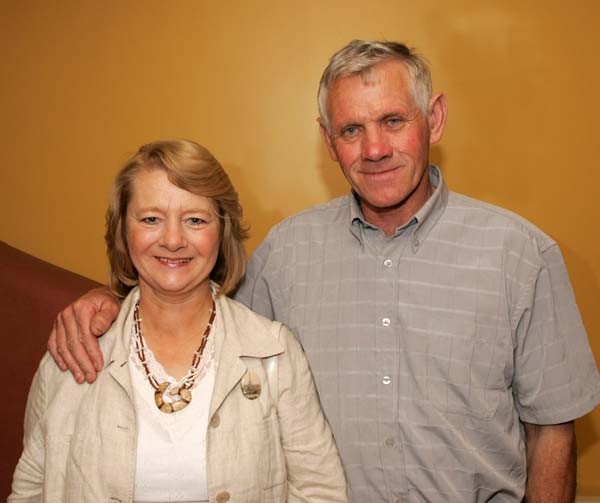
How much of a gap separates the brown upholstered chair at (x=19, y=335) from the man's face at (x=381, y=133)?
1129 mm

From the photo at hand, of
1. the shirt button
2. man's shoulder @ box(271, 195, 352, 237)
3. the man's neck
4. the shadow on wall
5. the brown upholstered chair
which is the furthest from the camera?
the shadow on wall

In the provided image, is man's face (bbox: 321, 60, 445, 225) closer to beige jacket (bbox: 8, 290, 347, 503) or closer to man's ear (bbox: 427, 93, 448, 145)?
man's ear (bbox: 427, 93, 448, 145)

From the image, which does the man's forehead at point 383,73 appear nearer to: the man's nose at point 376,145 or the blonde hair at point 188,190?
the man's nose at point 376,145

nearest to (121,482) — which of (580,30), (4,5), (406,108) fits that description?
(406,108)

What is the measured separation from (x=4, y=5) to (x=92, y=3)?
0.35 metres

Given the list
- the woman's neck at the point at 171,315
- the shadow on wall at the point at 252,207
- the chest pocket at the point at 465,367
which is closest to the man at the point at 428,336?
the chest pocket at the point at 465,367

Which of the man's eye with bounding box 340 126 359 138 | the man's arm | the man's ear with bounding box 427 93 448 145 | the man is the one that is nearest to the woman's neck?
the man

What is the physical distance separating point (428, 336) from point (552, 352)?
321 millimetres

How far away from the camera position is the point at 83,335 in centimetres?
179

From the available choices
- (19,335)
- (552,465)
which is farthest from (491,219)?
(19,335)

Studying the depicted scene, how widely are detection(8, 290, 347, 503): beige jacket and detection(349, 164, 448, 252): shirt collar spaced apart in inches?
14.4

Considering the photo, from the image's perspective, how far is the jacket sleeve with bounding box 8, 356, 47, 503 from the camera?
175 centimetres

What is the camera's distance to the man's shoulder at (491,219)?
71.6 inches

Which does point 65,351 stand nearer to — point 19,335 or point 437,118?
point 19,335
